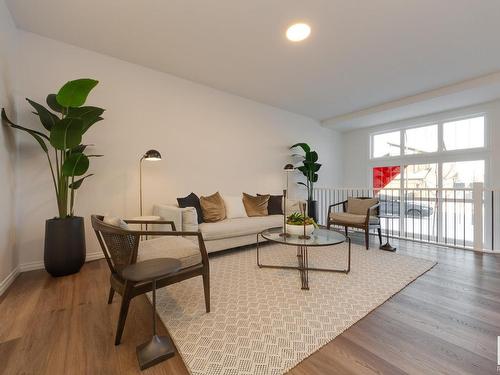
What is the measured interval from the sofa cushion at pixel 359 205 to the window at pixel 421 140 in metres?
2.40

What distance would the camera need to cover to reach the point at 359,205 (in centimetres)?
404

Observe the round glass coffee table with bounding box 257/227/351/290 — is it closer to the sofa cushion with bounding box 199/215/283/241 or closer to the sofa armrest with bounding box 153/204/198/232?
the sofa cushion with bounding box 199/215/283/241

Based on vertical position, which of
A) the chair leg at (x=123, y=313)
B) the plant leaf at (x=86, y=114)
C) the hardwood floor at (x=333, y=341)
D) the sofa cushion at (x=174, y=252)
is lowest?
the hardwood floor at (x=333, y=341)

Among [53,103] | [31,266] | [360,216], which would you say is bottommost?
[31,266]

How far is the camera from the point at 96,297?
78.6 inches

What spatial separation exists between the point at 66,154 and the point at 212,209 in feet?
6.10

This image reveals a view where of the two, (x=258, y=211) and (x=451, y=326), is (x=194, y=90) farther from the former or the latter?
(x=451, y=326)

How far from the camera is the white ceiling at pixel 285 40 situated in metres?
2.21

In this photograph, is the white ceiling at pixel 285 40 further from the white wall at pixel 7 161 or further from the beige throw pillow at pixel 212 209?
the beige throw pillow at pixel 212 209

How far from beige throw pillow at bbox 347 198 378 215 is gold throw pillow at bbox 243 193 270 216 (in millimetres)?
1590

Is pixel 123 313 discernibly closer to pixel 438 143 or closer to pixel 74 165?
pixel 74 165

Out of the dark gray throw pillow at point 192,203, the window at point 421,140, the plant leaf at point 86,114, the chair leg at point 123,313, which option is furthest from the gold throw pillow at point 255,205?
the window at point 421,140

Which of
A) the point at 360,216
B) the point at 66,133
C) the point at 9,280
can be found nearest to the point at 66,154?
the point at 66,133

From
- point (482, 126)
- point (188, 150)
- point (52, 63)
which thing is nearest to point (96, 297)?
point (188, 150)
